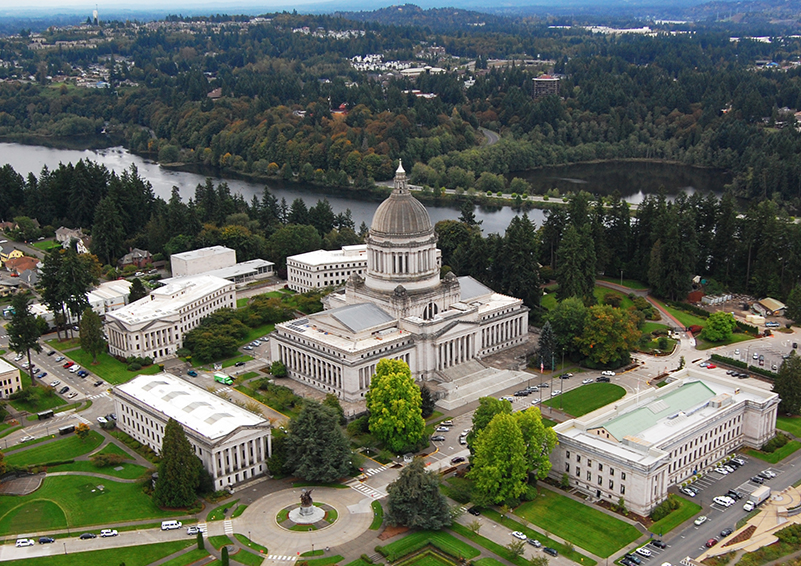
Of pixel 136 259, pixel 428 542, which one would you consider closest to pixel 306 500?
pixel 428 542

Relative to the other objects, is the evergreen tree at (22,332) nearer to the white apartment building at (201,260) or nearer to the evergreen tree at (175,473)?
the white apartment building at (201,260)

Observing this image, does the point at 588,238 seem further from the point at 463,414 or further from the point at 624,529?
the point at 624,529

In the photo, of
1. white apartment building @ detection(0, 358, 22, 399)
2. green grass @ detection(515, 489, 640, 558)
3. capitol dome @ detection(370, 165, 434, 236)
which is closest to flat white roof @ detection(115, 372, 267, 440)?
white apartment building @ detection(0, 358, 22, 399)

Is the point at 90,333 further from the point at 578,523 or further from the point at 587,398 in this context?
the point at 578,523

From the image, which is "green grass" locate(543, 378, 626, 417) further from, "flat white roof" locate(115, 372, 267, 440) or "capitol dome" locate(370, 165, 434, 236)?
"flat white roof" locate(115, 372, 267, 440)

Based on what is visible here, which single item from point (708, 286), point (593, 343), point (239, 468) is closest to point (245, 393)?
point (239, 468)

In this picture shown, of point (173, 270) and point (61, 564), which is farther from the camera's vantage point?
point (173, 270)
